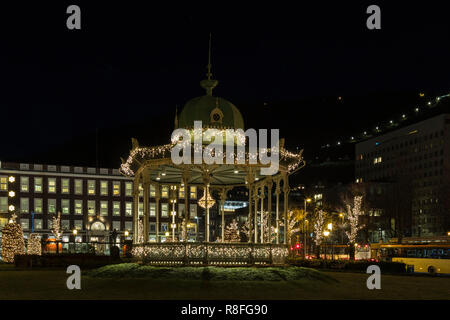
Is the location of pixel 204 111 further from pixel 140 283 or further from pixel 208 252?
pixel 140 283

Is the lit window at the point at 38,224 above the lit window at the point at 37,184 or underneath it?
underneath

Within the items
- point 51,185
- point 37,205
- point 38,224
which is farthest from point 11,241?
point 51,185

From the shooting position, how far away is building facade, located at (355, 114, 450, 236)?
136 meters

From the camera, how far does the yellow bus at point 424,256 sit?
178 ft

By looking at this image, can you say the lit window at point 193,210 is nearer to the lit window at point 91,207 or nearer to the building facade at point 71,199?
the building facade at point 71,199

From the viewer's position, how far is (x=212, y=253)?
30688mm

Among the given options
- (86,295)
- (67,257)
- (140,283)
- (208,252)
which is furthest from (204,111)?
(67,257)

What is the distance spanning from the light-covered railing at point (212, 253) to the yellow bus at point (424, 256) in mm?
23932

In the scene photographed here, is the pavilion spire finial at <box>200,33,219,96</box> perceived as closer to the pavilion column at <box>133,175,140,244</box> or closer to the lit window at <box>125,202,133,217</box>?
the pavilion column at <box>133,175,140,244</box>

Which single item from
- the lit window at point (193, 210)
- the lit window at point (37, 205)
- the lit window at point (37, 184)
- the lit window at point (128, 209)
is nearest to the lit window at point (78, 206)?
the lit window at point (37, 205)

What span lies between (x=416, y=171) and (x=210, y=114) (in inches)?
5230

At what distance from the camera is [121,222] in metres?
124

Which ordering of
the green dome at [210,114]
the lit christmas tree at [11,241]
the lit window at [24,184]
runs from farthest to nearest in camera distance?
the lit window at [24,184] < the lit christmas tree at [11,241] < the green dome at [210,114]

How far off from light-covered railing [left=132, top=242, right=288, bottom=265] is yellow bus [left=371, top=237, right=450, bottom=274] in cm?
2393
